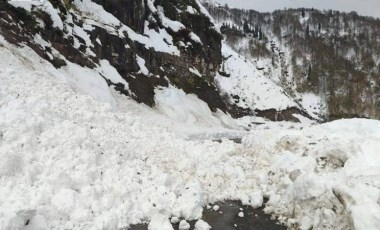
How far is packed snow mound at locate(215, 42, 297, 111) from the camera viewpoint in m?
68.8

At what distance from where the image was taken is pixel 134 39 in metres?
45.7

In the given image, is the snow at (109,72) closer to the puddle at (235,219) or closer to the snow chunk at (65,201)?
the puddle at (235,219)

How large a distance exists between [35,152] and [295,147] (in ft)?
37.7

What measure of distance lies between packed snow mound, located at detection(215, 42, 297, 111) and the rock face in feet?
8.42

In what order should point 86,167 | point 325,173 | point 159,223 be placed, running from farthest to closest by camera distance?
point 325,173 → point 86,167 → point 159,223

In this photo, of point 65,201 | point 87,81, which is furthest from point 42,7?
point 65,201

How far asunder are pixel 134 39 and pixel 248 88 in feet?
113

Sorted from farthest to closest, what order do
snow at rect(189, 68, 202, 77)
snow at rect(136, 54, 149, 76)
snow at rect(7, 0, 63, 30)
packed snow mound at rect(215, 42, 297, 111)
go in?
packed snow mound at rect(215, 42, 297, 111) → snow at rect(189, 68, 202, 77) → snow at rect(136, 54, 149, 76) → snow at rect(7, 0, 63, 30)

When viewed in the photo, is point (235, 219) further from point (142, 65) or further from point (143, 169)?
point (142, 65)

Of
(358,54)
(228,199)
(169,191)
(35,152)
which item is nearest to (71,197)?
(35,152)

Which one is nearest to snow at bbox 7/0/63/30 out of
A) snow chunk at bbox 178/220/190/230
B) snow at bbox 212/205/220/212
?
snow at bbox 212/205/220/212

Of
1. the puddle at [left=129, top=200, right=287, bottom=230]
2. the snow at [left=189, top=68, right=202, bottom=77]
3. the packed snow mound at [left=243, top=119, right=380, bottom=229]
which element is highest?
the packed snow mound at [left=243, top=119, right=380, bottom=229]

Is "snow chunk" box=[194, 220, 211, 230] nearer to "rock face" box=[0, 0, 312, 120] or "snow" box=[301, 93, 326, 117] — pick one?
"rock face" box=[0, 0, 312, 120]

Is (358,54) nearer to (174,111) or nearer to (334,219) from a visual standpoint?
(174,111)
